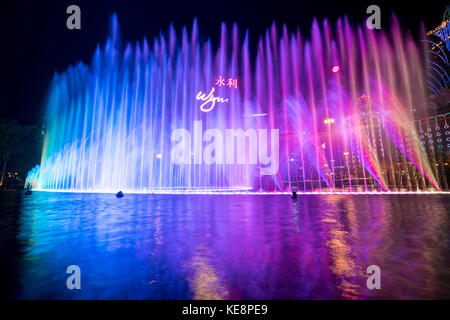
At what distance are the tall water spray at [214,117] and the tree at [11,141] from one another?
795 cm

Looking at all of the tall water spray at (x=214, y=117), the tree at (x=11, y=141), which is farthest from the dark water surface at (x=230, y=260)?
the tree at (x=11, y=141)

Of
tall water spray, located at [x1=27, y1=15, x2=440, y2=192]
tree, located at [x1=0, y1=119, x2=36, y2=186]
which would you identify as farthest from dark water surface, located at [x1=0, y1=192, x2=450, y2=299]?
tree, located at [x1=0, y1=119, x2=36, y2=186]

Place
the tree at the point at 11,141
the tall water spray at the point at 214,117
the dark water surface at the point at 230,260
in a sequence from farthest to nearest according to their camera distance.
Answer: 1. the tree at the point at 11,141
2. the tall water spray at the point at 214,117
3. the dark water surface at the point at 230,260

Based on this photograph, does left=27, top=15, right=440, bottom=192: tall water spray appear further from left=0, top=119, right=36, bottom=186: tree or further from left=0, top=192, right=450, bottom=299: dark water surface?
left=0, top=192, right=450, bottom=299: dark water surface

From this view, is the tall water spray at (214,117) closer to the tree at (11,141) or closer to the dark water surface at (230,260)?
the tree at (11,141)

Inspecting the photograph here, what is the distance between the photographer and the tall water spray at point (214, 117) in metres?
22.0

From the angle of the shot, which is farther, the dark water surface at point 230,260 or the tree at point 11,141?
the tree at point 11,141

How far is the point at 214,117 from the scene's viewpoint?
1097 inches

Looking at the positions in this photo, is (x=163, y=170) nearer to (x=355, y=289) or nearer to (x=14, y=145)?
(x=14, y=145)

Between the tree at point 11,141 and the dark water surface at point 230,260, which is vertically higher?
the tree at point 11,141

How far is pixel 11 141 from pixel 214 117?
34.1 m

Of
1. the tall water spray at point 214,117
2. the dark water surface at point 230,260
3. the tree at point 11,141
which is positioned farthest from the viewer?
the tree at point 11,141

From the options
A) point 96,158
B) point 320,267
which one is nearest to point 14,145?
point 96,158

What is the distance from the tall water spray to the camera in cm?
2197
